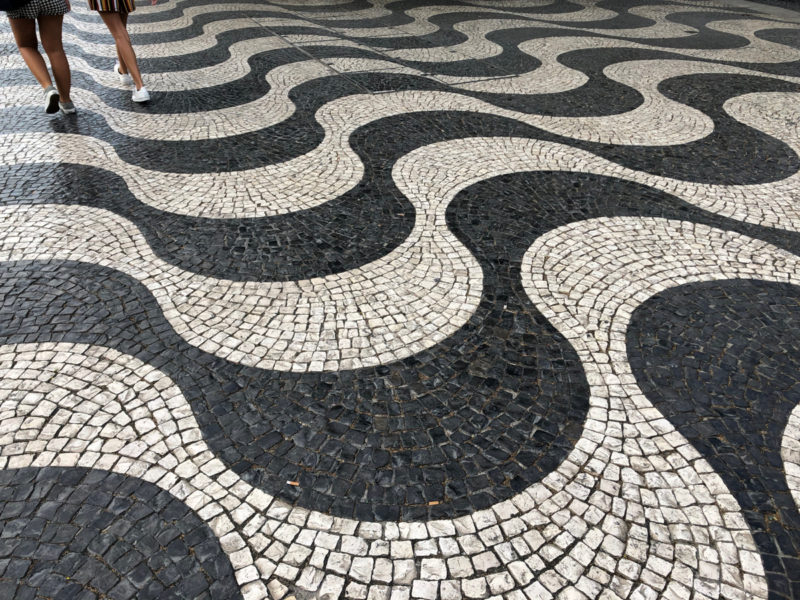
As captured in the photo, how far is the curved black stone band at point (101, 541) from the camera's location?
7.22 feet

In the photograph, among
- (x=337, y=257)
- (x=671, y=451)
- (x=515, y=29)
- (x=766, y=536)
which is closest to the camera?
(x=766, y=536)

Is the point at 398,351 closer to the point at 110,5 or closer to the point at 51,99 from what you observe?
the point at 51,99

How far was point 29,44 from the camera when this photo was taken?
5996 mm

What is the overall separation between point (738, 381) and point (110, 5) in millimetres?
7131

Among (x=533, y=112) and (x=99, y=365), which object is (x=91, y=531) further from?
(x=533, y=112)

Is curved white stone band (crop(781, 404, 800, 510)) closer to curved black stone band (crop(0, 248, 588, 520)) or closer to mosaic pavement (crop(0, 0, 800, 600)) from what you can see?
mosaic pavement (crop(0, 0, 800, 600))

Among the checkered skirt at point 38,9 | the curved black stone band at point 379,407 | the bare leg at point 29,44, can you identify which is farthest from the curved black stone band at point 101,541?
the bare leg at point 29,44

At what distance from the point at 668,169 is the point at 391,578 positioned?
4949 mm

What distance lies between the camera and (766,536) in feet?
8.00

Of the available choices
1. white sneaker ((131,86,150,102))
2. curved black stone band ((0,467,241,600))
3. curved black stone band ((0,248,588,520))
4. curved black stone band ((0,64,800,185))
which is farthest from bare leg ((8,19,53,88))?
curved black stone band ((0,467,241,600))

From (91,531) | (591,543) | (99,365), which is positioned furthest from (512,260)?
(91,531)

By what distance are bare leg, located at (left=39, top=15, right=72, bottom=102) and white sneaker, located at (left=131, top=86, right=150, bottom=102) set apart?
80 cm

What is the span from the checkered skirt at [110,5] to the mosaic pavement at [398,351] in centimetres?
117

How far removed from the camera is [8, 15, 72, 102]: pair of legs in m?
5.80
